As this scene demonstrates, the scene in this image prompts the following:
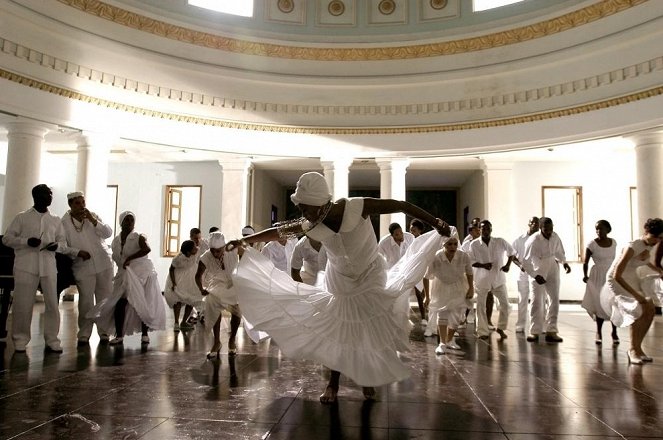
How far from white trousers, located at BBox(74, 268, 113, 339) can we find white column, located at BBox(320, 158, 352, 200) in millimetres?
6932

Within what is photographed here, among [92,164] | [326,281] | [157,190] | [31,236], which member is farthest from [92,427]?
[157,190]

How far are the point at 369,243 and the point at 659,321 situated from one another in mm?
8294

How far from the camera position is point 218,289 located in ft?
19.1

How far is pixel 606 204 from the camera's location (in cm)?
1397

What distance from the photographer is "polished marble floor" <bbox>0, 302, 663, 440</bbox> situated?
3.21 m

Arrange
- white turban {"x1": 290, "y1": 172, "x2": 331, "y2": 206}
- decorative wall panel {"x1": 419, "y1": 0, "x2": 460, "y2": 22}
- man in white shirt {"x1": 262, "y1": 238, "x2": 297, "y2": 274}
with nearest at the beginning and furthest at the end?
white turban {"x1": 290, "y1": 172, "x2": 331, "y2": 206}
man in white shirt {"x1": 262, "y1": 238, "x2": 297, "y2": 274}
decorative wall panel {"x1": 419, "y1": 0, "x2": 460, "y2": 22}

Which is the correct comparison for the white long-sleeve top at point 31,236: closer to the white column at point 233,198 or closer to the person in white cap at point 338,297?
the person in white cap at point 338,297

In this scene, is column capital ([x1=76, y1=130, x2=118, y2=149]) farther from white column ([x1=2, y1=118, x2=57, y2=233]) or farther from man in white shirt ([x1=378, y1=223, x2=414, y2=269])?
man in white shirt ([x1=378, y1=223, x2=414, y2=269])

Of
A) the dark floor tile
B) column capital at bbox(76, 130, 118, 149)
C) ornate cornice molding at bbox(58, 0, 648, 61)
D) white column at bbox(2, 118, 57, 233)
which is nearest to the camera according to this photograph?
the dark floor tile

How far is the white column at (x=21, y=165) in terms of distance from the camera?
970cm

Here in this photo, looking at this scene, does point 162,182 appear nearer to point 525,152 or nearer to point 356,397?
point 525,152

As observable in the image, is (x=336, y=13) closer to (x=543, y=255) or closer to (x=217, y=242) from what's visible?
(x=543, y=255)

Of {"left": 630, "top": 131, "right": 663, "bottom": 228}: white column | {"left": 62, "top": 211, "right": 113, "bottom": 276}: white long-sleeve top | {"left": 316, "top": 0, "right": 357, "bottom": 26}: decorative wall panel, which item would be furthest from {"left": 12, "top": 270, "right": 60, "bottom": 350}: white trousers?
{"left": 630, "top": 131, "right": 663, "bottom": 228}: white column

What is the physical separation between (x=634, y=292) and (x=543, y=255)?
2.13 meters
